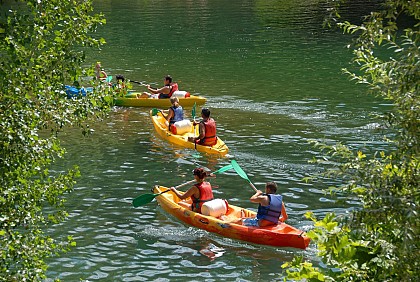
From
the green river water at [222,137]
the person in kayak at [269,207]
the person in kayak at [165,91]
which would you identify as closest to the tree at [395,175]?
the green river water at [222,137]

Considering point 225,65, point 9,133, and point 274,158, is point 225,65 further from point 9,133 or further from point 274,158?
point 9,133

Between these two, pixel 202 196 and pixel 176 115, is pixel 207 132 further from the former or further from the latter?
pixel 202 196

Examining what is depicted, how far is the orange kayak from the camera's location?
40.4 feet

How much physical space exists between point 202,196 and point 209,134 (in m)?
4.49

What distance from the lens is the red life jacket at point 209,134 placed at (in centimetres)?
1831

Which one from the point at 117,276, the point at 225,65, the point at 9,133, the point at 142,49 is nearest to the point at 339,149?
the point at 9,133

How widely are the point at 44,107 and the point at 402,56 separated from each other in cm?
428

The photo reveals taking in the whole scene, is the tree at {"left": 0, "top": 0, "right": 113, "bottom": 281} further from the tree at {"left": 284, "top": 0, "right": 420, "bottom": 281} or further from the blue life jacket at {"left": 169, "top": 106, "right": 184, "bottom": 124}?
the blue life jacket at {"left": 169, "top": 106, "right": 184, "bottom": 124}

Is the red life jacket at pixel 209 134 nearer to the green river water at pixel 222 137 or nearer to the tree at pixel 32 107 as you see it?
the green river water at pixel 222 137

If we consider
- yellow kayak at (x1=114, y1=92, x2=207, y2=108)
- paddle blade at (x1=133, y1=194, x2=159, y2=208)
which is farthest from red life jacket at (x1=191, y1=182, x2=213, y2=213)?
yellow kayak at (x1=114, y1=92, x2=207, y2=108)

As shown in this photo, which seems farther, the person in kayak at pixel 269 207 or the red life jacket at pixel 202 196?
the red life jacket at pixel 202 196

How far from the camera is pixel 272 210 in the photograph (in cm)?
1274

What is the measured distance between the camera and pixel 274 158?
17.6m

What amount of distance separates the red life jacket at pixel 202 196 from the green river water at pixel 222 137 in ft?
1.56
